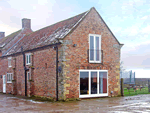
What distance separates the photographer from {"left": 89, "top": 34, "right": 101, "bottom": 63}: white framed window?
64.9ft

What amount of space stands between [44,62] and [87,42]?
4198 millimetres

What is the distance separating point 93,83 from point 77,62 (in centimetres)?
236

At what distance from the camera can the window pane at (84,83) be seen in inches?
746

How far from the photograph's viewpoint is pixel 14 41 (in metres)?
31.3

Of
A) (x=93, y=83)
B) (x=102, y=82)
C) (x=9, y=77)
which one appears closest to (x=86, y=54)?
(x=93, y=83)

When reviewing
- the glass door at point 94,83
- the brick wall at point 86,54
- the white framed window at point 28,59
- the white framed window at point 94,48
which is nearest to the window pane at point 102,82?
the brick wall at point 86,54

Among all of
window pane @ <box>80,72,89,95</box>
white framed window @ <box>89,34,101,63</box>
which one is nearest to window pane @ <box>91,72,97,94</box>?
window pane @ <box>80,72,89,95</box>

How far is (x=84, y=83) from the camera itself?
1908cm

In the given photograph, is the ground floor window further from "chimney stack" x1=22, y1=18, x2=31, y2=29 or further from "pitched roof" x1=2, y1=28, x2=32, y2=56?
"chimney stack" x1=22, y1=18, x2=31, y2=29

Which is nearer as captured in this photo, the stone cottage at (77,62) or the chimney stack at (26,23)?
the stone cottage at (77,62)

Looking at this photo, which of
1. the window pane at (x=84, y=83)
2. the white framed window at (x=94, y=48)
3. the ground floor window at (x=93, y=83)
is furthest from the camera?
the white framed window at (x=94, y=48)

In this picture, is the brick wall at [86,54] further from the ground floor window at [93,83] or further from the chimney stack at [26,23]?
the chimney stack at [26,23]

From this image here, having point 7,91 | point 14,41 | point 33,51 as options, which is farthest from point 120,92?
point 14,41

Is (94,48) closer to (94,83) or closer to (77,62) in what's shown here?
(77,62)
